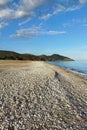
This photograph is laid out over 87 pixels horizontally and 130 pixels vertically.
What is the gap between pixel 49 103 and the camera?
17766 millimetres

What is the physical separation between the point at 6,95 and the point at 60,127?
26.2 feet

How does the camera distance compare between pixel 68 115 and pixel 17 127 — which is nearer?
pixel 17 127

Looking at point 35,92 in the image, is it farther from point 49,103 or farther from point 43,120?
point 43,120

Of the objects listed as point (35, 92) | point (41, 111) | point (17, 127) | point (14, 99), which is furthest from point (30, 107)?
point (35, 92)

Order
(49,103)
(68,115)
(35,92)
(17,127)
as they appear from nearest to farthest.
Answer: (17,127) → (68,115) → (49,103) → (35,92)

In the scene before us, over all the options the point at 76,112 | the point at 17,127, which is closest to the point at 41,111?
the point at 76,112

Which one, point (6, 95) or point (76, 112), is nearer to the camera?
point (76, 112)

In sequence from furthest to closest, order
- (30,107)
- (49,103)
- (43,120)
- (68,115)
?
1. (49,103)
2. (30,107)
3. (68,115)
4. (43,120)

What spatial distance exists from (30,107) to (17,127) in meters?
3.92

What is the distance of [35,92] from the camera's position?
2188 centimetres

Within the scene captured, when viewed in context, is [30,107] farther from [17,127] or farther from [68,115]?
[17,127]

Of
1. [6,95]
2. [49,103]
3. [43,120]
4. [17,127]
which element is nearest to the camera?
[17,127]

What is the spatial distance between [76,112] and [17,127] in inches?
194

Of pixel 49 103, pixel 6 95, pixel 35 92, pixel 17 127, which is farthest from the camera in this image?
pixel 35 92
